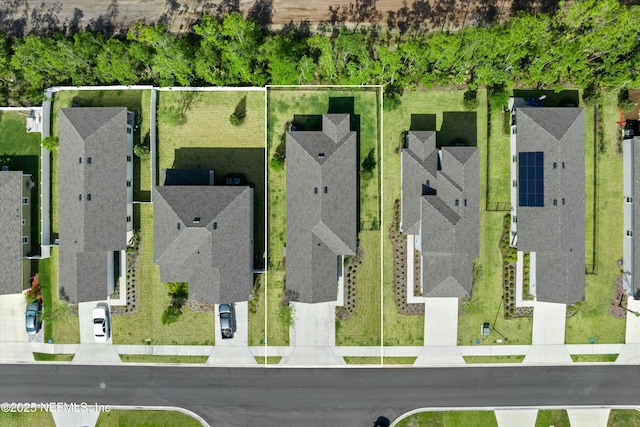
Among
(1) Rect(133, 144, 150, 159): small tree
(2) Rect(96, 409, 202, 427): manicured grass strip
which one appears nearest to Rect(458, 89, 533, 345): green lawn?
(2) Rect(96, 409, 202, 427): manicured grass strip

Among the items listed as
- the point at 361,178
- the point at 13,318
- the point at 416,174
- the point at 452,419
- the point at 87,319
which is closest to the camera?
the point at 416,174

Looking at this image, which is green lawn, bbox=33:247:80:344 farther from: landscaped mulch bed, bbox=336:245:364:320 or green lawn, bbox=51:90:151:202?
landscaped mulch bed, bbox=336:245:364:320

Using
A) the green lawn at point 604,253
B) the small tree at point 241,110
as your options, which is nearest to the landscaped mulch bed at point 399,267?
the green lawn at point 604,253

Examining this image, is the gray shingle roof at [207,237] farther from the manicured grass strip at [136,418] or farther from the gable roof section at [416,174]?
the gable roof section at [416,174]

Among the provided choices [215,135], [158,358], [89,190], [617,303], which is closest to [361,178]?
[215,135]

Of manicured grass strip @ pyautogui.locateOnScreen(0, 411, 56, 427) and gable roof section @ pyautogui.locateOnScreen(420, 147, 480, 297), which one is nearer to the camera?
gable roof section @ pyautogui.locateOnScreen(420, 147, 480, 297)

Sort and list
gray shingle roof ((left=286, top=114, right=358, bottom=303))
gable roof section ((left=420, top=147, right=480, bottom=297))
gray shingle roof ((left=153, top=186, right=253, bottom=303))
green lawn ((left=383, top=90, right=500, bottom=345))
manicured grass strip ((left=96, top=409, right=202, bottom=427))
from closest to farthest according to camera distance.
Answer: gray shingle roof ((left=153, top=186, right=253, bottom=303)) → gable roof section ((left=420, top=147, right=480, bottom=297)) → gray shingle roof ((left=286, top=114, right=358, bottom=303)) → green lawn ((left=383, top=90, right=500, bottom=345)) → manicured grass strip ((left=96, top=409, right=202, bottom=427))

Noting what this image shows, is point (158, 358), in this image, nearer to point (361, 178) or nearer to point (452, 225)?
point (361, 178)
